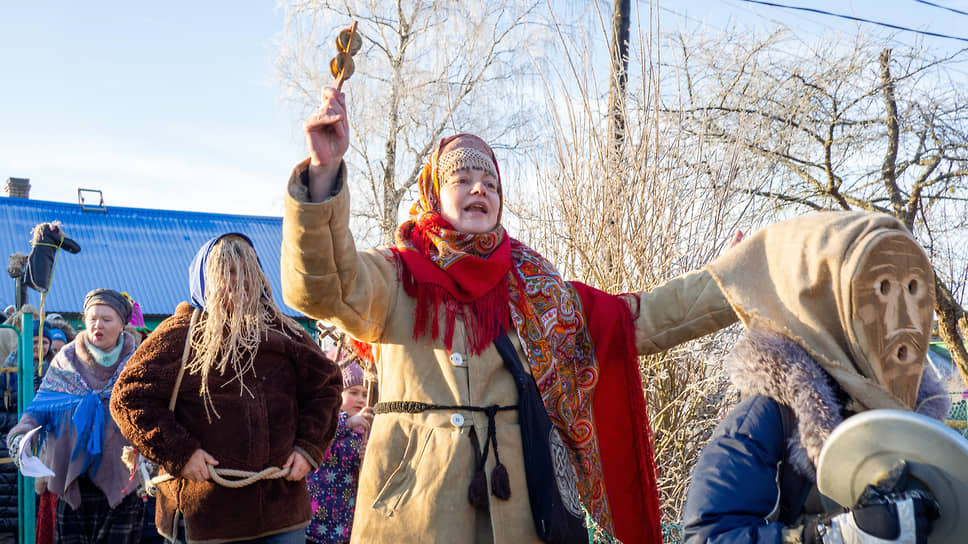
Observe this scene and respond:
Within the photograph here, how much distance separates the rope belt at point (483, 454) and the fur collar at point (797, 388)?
2.36ft

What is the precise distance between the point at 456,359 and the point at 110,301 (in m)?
3.16

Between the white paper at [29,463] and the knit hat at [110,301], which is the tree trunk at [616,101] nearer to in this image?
the knit hat at [110,301]

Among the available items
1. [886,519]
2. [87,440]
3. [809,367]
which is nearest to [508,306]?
[809,367]

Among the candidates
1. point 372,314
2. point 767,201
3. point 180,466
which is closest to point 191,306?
point 180,466

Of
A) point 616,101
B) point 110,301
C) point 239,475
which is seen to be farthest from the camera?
point 110,301

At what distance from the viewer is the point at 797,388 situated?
1585 mm

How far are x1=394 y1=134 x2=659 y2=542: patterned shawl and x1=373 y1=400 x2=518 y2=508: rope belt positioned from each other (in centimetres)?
16

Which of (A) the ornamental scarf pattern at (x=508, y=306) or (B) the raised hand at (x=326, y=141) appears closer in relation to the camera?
(B) the raised hand at (x=326, y=141)

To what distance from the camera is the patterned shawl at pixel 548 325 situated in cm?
238

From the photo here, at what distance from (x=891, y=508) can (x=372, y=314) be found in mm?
1346

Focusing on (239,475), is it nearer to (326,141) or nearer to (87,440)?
(326,141)

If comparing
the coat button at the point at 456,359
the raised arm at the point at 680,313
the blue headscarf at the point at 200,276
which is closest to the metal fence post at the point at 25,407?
the blue headscarf at the point at 200,276

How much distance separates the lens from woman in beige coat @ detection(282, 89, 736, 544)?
81.6 inches

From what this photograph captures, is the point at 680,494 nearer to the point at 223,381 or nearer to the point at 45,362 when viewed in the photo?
the point at 223,381
